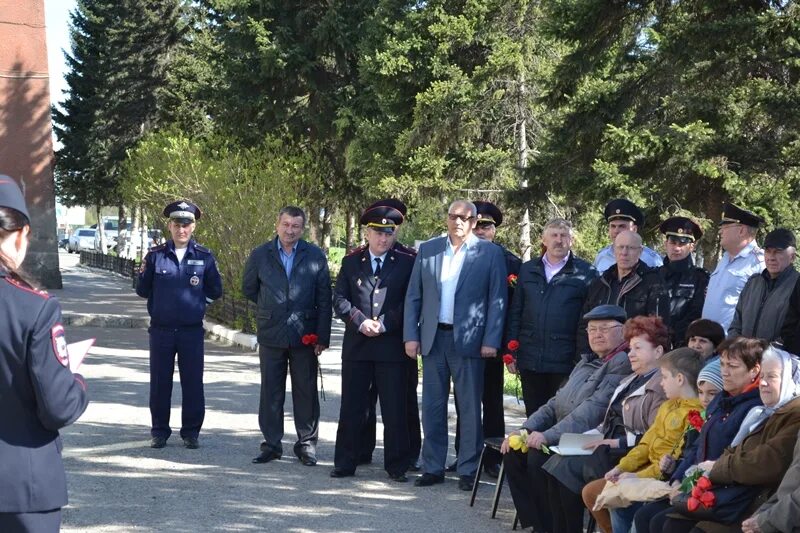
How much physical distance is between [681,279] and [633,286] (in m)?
0.87

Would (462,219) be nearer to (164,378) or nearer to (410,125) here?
(164,378)

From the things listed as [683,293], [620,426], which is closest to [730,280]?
[683,293]

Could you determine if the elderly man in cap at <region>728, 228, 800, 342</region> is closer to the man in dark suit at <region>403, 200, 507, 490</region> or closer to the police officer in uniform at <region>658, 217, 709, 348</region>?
the police officer in uniform at <region>658, 217, 709, 348</region>

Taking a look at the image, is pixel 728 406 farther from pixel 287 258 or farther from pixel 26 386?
pixel 287 258

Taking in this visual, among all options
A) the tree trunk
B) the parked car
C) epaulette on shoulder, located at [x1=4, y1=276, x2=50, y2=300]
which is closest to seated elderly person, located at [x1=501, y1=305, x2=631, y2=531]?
epaulette on shoulder, located at [x1=4, y1=276, x2=50, y2=300]

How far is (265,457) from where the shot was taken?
9.34 meters

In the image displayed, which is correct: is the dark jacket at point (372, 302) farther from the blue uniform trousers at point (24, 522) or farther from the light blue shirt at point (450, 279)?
the blue uniform trousers at point (24, 522)

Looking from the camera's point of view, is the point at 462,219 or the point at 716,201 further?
the point at 716,201

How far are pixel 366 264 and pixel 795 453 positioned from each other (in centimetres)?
462

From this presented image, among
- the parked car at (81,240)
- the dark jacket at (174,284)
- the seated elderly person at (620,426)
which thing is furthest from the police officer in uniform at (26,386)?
the parked car at (81,240)

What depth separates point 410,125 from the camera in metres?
28.1

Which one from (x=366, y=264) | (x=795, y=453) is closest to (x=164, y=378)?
(x=366, y=264)

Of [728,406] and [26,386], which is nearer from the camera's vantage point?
[26,386]

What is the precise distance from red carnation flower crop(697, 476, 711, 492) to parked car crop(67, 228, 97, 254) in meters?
74.2
